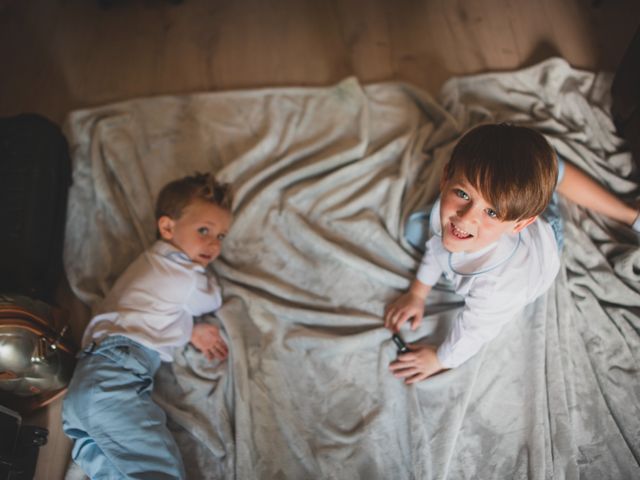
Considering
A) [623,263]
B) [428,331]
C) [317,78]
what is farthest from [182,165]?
[623,263]

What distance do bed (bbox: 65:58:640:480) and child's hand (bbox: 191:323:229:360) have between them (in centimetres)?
2

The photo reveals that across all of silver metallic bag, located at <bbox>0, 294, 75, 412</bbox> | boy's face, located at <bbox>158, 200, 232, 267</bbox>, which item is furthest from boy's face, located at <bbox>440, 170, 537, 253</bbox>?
silver metallic bag, located at <bbox>0, 294, 75, 412</bbox>

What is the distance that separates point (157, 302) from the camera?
3.63ft

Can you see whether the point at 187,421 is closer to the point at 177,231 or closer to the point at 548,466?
the point at 177,231

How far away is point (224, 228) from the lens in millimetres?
1205

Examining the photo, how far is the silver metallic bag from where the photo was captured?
3.22ft

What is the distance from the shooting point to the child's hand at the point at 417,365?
1.11 metres

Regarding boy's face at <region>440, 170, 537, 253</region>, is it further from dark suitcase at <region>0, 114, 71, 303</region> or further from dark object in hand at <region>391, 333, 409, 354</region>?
dark suitcase at <region>0, 114, 71, 303</region>

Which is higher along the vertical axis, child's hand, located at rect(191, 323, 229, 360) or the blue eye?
the blue eye

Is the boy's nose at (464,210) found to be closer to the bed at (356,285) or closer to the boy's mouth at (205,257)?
the bed at (356,285)

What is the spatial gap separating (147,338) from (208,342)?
153 mm

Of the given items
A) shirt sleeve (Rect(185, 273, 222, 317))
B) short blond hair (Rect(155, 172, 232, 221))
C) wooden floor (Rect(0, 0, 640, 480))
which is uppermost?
wooden floor (Rect(0, 0, 640, 480))

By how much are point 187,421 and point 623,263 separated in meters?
1.03

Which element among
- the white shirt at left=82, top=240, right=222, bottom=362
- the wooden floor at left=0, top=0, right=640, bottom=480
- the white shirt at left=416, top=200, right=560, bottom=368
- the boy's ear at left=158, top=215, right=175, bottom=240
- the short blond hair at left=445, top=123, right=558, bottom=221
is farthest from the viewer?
the wooden floor at left=0, top=0, right=640, bottom=480
